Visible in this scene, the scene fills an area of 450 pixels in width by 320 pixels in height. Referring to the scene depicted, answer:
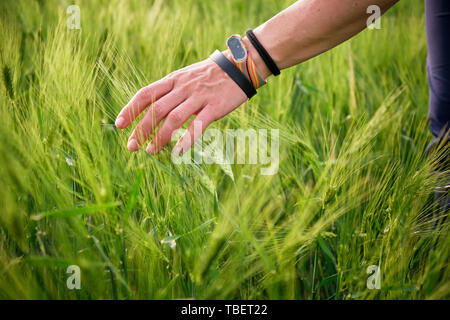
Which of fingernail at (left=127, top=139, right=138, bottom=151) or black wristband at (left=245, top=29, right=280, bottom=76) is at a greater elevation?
black wristband at (left=245, top=29, right=280, bottom=76)

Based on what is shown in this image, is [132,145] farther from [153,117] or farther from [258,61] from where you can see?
[258,61]

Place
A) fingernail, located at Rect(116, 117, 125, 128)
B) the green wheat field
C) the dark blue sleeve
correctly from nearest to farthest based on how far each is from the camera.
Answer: the green wheat field → fingernail, located at Rect(116, 117, 125, 128) → the dark blue sleeve

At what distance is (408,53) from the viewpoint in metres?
1.41

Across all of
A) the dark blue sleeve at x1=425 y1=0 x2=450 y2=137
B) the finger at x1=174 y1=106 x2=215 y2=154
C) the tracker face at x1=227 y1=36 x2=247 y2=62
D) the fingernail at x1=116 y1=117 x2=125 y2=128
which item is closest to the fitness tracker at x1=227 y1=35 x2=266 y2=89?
the tracker face at x1=227 y1=36 x2=247 y2=62

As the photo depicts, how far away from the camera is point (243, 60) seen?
736 millimetres

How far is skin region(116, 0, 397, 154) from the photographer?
2.19ft

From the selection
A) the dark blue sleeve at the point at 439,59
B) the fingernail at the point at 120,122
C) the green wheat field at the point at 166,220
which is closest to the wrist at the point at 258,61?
the green wheat field at the point at 166,220

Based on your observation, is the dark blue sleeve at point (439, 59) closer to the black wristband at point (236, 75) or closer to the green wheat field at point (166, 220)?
the green wheat field at point (166, 220)

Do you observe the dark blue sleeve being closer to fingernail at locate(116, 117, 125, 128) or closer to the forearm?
the forearm

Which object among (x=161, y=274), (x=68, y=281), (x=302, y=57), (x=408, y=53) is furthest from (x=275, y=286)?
(x=408, y=53)

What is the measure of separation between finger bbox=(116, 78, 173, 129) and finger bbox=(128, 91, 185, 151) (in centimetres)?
2

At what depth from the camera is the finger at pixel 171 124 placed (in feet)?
2.16

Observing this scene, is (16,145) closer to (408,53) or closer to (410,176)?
(410,176)
